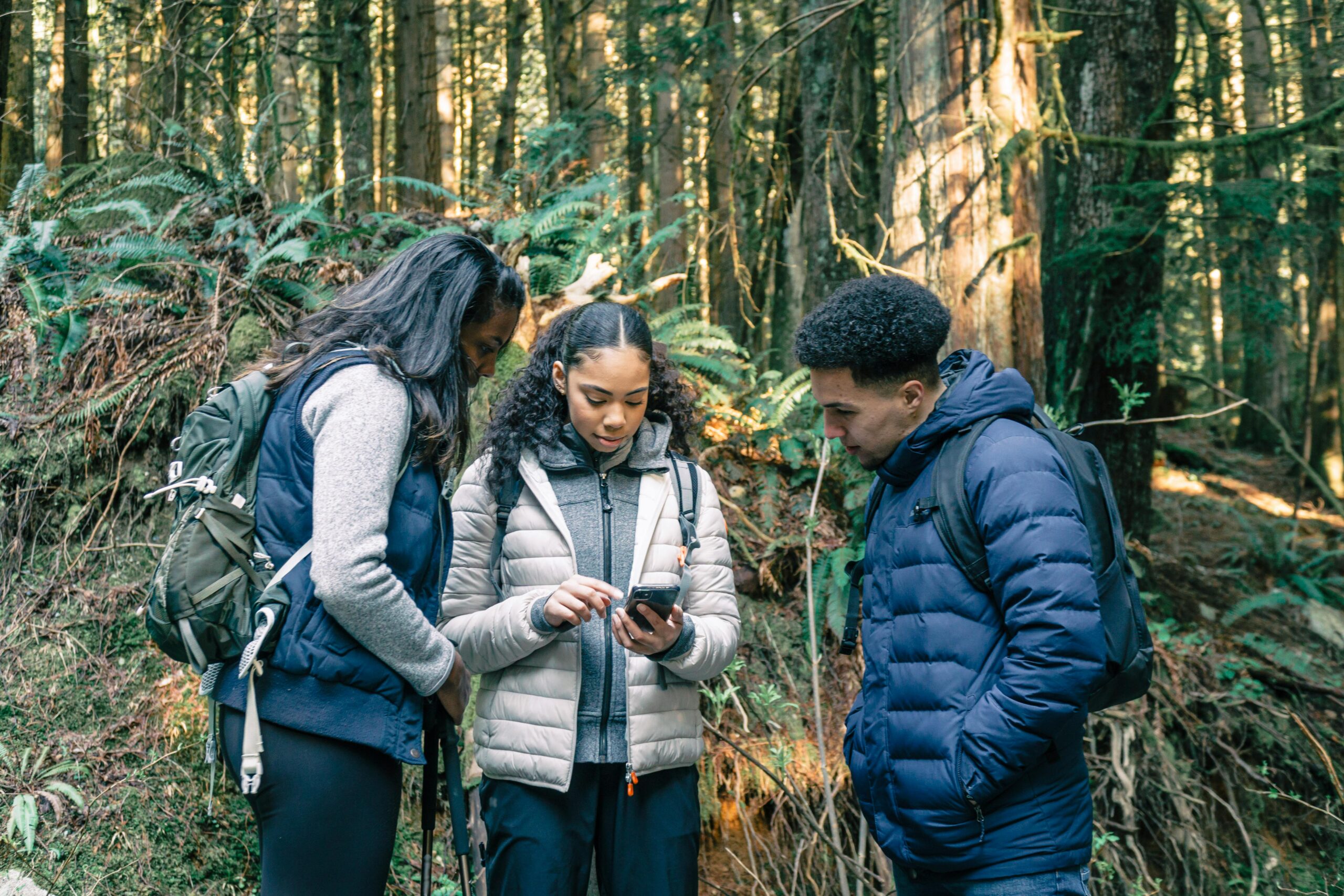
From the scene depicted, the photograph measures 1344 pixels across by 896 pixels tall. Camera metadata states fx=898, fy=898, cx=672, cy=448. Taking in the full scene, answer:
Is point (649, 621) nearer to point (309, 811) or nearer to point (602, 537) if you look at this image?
point (602, 537)

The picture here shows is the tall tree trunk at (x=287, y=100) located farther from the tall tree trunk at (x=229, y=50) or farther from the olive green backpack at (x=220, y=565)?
the olive green backpack at (x=220, y=565)

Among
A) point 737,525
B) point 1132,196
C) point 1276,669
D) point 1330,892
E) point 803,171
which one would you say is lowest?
point 1330,892

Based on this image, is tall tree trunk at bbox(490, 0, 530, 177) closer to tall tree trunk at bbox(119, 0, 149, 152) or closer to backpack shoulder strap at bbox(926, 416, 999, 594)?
tall tree trunk at bbox(119, 0, 149, 152)

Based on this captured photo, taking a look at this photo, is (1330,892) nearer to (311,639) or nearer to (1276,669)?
(1276,669)

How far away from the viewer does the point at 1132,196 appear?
23.3 ft

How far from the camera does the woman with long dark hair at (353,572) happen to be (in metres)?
2.19

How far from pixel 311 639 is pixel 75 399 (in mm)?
3794

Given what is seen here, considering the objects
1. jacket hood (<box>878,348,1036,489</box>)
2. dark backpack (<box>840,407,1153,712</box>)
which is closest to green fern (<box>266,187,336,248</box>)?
jacket hood (<box>878,348,1036,489</box>)

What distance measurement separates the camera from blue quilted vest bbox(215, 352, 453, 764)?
2.22m

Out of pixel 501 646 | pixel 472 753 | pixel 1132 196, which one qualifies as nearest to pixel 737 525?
pixel 472 753

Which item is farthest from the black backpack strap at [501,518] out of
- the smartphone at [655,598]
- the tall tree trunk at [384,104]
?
the tall tree trunk at [384,104]

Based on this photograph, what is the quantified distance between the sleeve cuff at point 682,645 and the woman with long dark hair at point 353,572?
22.6 inches

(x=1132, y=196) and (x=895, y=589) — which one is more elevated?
(x=1132, y=196)

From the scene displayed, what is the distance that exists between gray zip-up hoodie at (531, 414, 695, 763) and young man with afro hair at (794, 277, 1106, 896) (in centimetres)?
61
